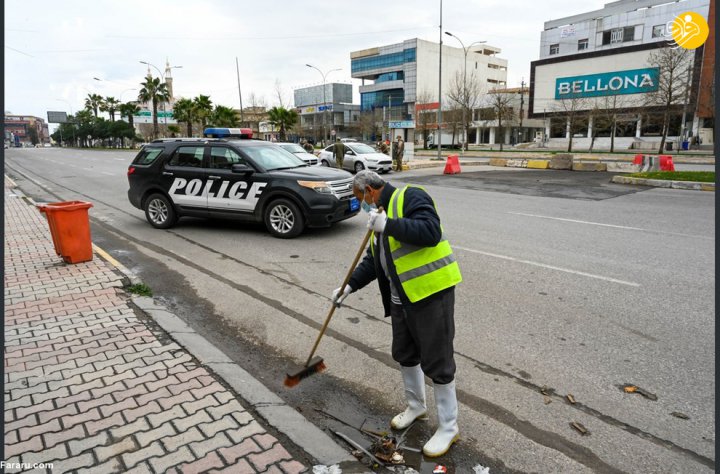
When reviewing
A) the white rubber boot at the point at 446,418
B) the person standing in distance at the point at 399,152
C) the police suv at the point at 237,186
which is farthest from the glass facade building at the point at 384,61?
the white rubber boot at the point at 446,418

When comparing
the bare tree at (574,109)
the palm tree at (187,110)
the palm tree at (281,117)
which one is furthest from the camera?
the palm tree at (187,110)

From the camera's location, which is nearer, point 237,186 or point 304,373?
point 304,373

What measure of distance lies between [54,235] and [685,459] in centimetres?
734

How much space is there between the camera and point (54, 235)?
6.67m

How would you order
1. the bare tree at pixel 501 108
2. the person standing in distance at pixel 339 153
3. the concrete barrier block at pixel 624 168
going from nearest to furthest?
the concrete barrier block at pixel 624 168
the person standing in distance at pixel 339 153
the bare tree at pixel 501 108

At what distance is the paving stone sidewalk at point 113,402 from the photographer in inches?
109

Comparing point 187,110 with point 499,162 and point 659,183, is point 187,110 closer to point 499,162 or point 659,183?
point 499,162

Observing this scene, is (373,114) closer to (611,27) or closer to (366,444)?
(611,27)

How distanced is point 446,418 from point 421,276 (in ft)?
3.00

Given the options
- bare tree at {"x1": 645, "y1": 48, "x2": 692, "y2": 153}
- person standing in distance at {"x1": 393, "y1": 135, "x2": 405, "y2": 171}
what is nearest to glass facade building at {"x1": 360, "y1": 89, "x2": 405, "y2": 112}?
bare tree at {"x1": 645, "y1": 48, "x2": 692, "y2": 153}

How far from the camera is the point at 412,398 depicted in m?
3.21

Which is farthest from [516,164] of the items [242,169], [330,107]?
[330,107]

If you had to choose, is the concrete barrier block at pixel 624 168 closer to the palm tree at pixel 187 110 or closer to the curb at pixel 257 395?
the curb at pixel 257 395

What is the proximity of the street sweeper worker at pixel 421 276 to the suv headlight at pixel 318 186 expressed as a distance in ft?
18.0
